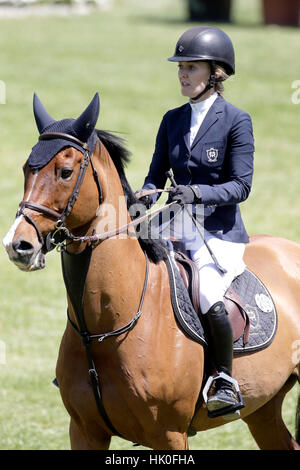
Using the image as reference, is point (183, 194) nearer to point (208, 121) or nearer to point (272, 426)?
point (208, 121)

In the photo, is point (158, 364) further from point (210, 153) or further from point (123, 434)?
point (210, 153)

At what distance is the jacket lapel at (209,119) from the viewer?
4629mm

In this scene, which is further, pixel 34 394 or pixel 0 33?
pixel 0 33

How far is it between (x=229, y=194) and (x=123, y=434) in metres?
1.59

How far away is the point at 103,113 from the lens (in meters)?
18.5

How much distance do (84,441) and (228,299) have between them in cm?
128

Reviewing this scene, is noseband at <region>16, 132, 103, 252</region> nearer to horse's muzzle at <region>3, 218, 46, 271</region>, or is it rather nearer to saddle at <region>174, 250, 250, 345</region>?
horse's muzzle at <region>3, 218, 46, 271</region>

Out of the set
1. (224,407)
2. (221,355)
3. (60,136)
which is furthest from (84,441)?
(60,136)

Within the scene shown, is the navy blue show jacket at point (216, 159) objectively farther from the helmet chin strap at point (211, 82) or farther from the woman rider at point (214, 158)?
the helmet chin strap at point (211, 82)

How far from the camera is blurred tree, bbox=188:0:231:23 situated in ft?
89.0

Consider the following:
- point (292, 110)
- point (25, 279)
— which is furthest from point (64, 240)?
point (292, 110)

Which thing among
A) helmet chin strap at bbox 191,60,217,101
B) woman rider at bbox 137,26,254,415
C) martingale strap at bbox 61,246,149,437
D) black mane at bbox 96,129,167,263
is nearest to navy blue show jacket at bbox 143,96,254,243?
woman rider at bbox 137,26,254,415

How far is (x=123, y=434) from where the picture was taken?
4.45 meters

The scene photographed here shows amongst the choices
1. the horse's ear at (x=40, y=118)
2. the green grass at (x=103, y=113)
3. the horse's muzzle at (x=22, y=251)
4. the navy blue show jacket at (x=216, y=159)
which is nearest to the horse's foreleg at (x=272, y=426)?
the green grass at (x=103, y=113)
